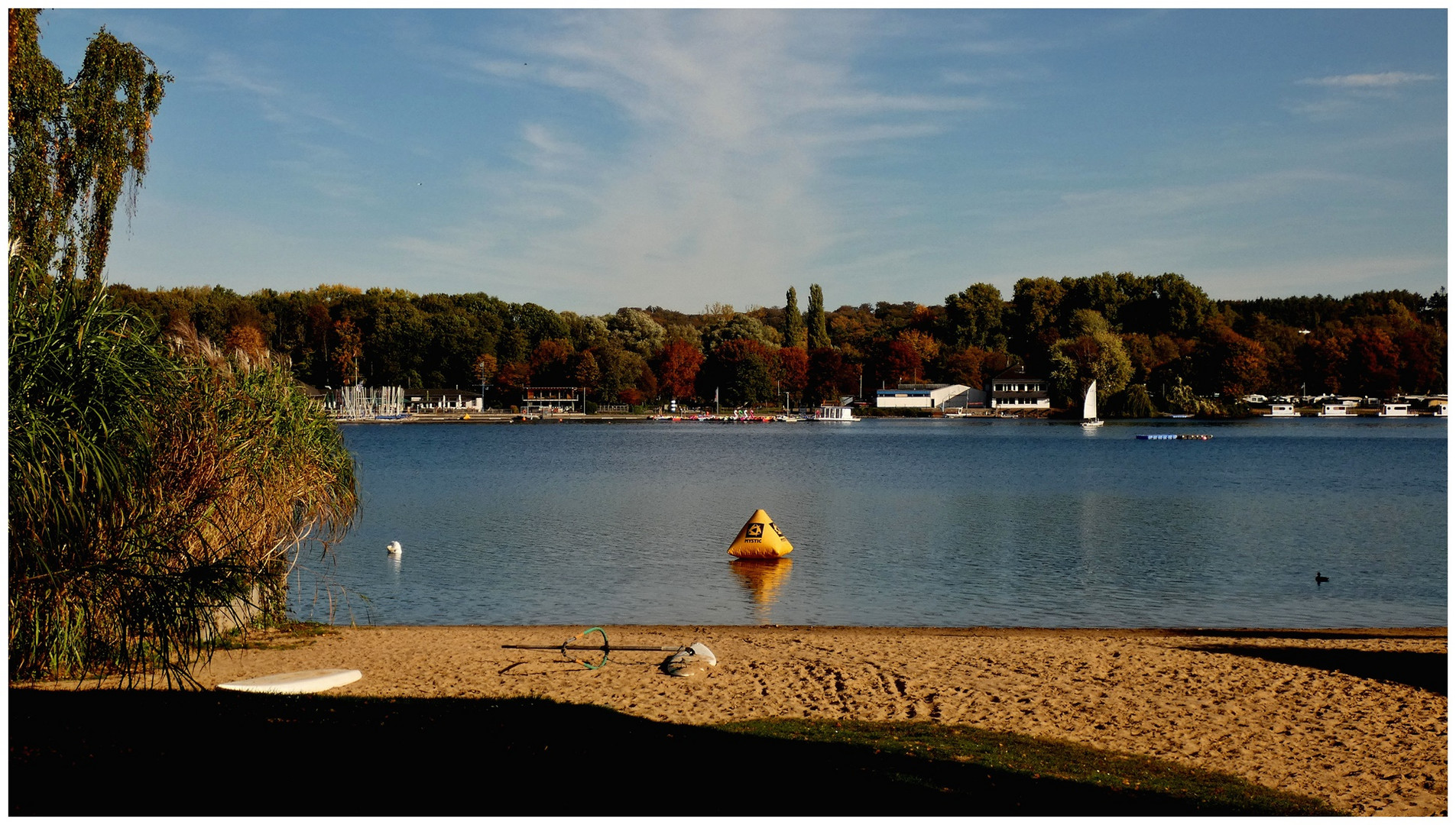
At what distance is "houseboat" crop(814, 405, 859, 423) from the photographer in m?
174

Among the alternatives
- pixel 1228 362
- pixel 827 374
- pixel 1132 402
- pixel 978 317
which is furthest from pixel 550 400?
pixel 1228 362

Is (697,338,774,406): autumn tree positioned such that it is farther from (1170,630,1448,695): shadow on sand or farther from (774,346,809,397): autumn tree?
(1170,630,1448,695): shadow on sand

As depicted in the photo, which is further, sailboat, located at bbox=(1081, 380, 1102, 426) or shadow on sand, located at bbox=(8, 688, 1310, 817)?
sailboat, located at bbox=(1081, 380, 1102, 426)

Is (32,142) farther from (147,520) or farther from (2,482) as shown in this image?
(2,482)

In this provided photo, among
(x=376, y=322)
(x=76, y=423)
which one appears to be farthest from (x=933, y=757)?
(x=376, y=322)

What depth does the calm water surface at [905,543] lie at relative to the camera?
75.9 ft

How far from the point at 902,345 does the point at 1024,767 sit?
6920 inches

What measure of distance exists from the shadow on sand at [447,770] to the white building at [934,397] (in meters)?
175

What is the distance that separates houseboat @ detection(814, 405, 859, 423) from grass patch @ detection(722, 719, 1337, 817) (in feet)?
534

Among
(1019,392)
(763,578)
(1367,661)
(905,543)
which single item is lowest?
(905,543)

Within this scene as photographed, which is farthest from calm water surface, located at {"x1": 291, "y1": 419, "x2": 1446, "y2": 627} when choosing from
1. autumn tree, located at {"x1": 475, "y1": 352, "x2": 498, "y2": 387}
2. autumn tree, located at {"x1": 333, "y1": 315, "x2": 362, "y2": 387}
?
autumn tree, located at {"x1": 475, "y1": 352, "x2": 498, "y2": 387}

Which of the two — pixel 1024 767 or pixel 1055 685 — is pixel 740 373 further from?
pixel 1024 767

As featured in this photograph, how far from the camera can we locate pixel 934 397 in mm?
183250

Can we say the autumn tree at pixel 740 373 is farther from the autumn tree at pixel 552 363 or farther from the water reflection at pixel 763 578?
the water reflection at pixel 763 578
